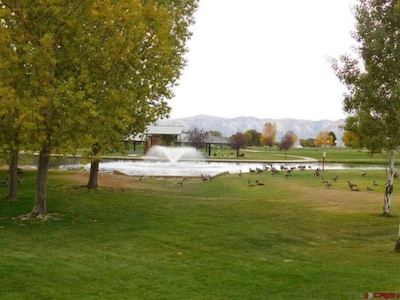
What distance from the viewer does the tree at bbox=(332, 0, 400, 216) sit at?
14.7m

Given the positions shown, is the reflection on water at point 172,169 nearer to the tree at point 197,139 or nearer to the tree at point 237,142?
the tree at point 237,142

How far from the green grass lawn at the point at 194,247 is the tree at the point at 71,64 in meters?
3.24

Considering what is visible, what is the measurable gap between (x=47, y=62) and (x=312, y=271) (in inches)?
413

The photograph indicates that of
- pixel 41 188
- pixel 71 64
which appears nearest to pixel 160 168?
pixel 41 188

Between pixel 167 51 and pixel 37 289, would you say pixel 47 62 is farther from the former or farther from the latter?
pixel 37 289

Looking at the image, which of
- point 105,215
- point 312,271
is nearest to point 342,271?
point 312,271

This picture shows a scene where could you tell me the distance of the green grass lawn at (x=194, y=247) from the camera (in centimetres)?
986

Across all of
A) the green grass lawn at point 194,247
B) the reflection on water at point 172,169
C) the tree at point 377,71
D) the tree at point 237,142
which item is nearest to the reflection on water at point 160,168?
the reflection on water at point 172,169

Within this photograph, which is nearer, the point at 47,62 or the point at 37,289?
the point at 37,289

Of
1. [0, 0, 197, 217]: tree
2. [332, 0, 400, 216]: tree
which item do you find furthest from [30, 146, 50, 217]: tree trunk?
[332, 0, 400, 216]: tree

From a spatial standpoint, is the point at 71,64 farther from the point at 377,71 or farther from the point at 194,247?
the point at 377,71

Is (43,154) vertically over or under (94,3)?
under

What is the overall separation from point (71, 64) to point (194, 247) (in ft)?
25.7

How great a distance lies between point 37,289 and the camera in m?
9.42
